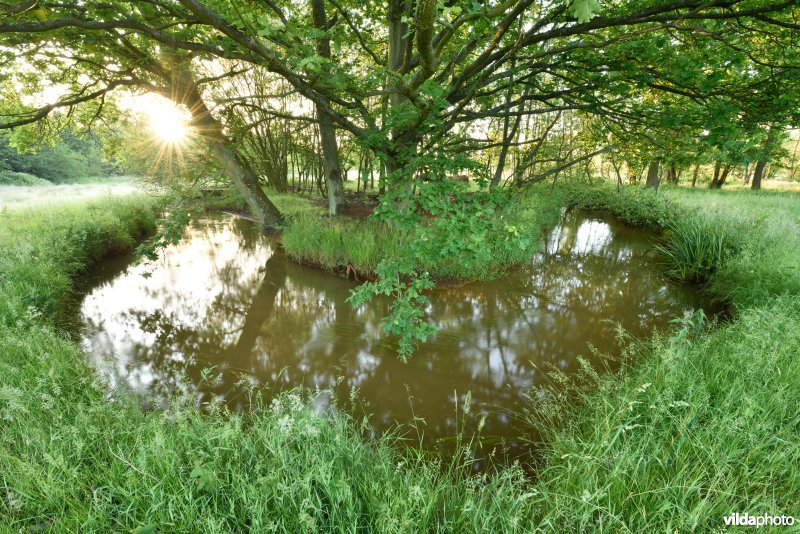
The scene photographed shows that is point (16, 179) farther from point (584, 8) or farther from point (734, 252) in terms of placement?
point (734, 252)

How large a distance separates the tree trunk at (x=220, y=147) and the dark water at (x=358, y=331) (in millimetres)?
1697

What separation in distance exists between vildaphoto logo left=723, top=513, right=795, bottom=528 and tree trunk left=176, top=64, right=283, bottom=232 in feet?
30.6

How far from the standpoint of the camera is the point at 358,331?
571 cm

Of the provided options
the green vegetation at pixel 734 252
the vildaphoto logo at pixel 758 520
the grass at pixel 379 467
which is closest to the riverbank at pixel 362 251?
the green vegetation at pixel 734 252

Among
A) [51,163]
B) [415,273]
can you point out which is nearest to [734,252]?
[415,273]

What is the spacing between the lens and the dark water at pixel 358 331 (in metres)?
4.10

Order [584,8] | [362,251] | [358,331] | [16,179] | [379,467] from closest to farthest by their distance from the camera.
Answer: [584,8]
[379,467]
[358,331]
[362,251]
[16,179]

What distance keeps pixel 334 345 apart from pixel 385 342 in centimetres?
82

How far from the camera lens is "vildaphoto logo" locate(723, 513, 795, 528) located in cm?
166

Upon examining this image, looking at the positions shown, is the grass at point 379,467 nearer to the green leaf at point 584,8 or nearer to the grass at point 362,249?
the green leaf at point 584,8

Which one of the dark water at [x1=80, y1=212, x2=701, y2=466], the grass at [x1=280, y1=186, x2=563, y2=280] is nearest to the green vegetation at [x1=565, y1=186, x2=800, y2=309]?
the dark water at [x1=80, y1=212, x2=701, y2=466]

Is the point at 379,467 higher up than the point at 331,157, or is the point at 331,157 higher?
the point at 331,157

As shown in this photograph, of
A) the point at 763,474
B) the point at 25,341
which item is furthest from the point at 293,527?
the point at 25,341

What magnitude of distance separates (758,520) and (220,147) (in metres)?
11.5
